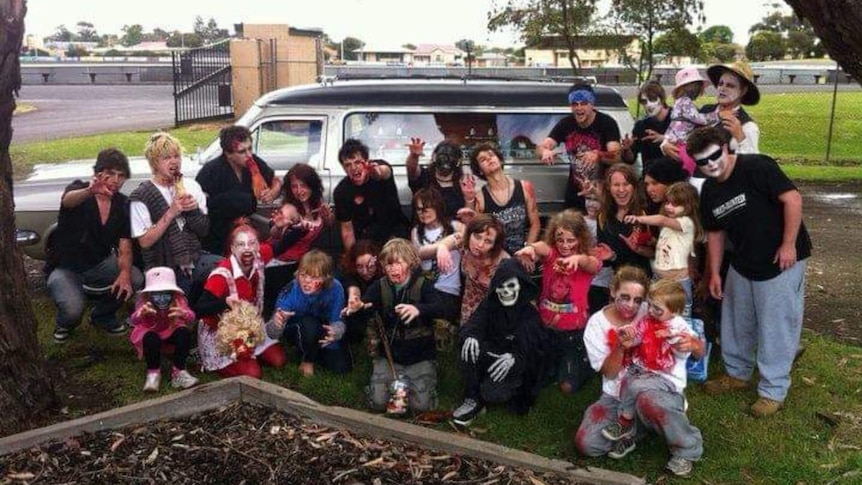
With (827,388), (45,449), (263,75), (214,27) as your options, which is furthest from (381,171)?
(214,27)

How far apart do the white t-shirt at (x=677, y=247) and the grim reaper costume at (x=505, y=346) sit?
914mm

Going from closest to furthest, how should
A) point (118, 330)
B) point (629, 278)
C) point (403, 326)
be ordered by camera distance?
1. point (629, 278)
2. point (403, 326)
3. point (118, 330)

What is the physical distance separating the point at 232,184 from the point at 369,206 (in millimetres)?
991

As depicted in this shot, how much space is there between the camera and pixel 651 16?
50.4 ft

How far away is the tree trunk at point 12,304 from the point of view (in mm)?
3988

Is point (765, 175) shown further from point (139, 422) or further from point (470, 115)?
point (139, 422)

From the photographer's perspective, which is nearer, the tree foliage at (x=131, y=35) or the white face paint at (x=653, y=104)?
the white face paint at (x=653, y=104)

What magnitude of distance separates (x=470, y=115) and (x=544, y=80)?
3.86 feet

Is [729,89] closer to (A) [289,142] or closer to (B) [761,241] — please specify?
(B) [761,241]

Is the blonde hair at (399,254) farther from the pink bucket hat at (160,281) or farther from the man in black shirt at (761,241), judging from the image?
the man in black shirt at (761,241)

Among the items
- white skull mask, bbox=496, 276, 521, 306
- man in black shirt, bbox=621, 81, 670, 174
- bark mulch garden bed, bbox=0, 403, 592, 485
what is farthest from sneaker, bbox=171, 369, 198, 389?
man in black shirt, bbox=621, 81, 670, 174

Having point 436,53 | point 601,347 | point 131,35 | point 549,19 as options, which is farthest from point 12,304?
point 131,35

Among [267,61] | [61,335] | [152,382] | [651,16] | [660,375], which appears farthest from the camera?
[267,61]

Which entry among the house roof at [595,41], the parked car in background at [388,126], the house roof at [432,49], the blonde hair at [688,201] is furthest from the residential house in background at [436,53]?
the blonde hair at [688,201]
